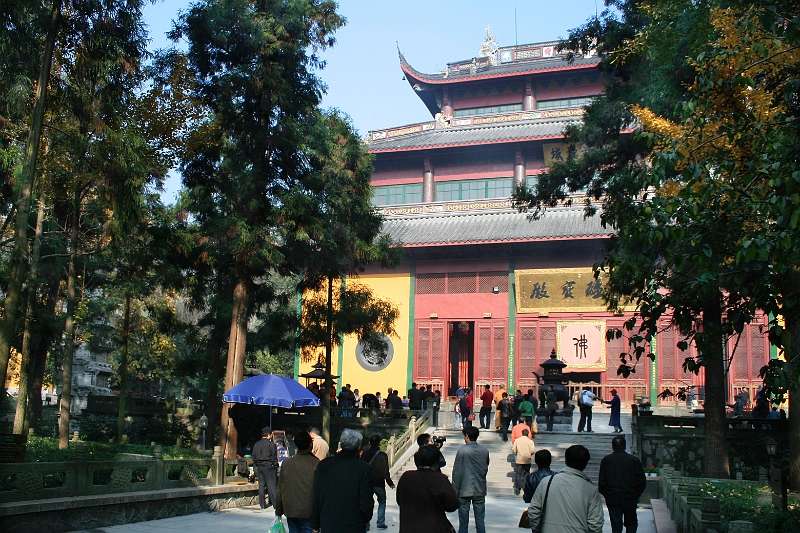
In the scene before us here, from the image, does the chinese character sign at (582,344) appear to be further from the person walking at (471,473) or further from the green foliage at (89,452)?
the person walking at (471,473)

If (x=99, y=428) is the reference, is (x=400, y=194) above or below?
above

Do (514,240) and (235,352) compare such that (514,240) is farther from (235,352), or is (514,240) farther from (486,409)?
(235,352)

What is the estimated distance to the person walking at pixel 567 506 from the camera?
523cm

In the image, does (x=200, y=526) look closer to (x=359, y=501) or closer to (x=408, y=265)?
(x=359, y=501)

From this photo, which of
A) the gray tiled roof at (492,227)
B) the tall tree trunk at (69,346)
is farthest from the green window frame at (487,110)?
the tall tree trunk at (69,346)

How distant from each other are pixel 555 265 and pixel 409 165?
908cm

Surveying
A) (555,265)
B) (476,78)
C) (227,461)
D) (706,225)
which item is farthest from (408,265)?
(706,225)

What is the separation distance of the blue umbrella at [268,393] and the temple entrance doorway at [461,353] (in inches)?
714

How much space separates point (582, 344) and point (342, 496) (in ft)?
74.4

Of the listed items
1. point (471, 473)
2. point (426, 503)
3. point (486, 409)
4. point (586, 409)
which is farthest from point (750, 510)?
point (486, 409)

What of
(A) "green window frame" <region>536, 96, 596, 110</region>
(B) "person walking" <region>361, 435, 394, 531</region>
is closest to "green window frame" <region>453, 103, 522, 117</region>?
(A) "green window frame" <region>536, 96, 596, 110</region>

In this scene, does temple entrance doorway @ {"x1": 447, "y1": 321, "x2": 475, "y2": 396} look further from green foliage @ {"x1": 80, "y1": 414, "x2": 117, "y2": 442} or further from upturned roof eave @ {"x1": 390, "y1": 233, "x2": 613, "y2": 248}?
green foliage @ {"x1": 80, "y1": 414, "x2": 117, "y2": 442}

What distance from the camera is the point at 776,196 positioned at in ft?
21.6

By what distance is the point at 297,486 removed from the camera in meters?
6.67
